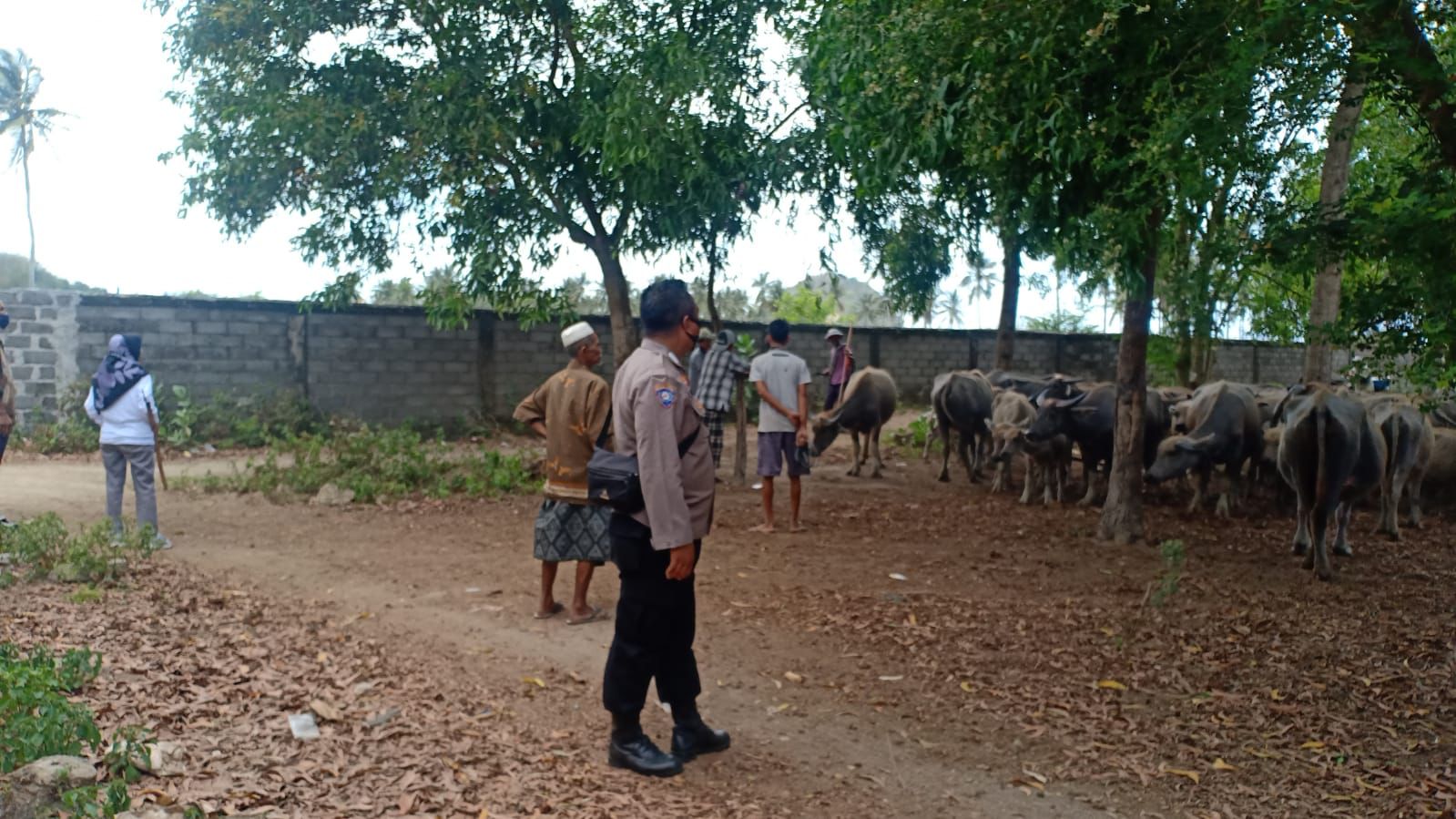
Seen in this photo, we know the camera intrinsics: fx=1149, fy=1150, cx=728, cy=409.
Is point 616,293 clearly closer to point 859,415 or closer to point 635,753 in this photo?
point 859,415

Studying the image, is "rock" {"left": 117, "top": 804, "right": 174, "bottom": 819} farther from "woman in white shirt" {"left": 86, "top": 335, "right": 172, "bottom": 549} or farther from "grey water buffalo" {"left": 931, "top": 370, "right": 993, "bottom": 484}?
"grey water buffalo" {"left": 931, "top": 370, "right": 993, "bottom": 484}

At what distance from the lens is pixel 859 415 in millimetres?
14766

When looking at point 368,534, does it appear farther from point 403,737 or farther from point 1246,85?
point 1246,85

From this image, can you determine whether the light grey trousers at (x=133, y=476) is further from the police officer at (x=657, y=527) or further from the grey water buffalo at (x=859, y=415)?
the grey water buffalo at (x=859, y=415)

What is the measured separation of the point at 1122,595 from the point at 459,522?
6103 mm

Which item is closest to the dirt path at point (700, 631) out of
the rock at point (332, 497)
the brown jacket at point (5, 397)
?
the rock at point (332, 497)

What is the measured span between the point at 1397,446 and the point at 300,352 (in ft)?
47.0

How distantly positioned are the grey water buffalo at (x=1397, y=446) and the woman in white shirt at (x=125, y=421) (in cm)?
1083

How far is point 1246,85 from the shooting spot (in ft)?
19.8

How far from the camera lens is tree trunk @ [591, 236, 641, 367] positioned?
14.6 metres

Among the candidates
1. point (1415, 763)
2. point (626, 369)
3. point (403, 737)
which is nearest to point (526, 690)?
point (403, 737)

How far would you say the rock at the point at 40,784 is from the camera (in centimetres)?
394

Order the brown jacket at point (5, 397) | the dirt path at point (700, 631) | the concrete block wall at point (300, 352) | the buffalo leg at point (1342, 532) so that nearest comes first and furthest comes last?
the dirt path at point (700, 631) < the brown jacket at point (5, 397) < the buffalo leg at point (1342, 532) < the concrete block wall at point (300, 352)

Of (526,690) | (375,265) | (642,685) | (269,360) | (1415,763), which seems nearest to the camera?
(642,685)
